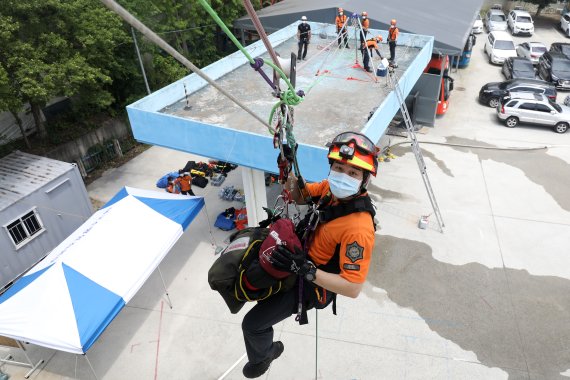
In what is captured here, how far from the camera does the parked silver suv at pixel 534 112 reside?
19.2m

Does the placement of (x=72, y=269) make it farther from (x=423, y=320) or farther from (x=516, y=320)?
(x=516, y=320)

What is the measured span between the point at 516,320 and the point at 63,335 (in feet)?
34.2

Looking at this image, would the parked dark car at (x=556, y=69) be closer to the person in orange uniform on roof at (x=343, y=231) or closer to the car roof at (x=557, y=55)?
the car roof at (x=557, y=55)

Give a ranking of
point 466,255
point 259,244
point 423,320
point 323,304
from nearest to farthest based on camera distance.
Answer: point 259,244, point 323,304, point 423,320, point 466,255

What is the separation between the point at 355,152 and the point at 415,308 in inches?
304

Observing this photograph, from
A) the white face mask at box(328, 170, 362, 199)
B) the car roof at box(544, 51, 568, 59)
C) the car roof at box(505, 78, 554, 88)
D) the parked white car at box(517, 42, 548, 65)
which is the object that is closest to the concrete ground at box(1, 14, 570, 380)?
the white face mask at box(328, 170, 362, 199)

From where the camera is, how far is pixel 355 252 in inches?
152

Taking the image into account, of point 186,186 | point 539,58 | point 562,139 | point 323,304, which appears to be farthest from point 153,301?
point 539,58

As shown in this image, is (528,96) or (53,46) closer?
(53,46)

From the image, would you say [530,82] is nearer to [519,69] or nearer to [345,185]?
[519,69]

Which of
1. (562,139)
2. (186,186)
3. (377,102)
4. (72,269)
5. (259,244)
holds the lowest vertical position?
(562,139)

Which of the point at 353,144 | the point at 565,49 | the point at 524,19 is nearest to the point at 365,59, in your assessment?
the point at 353,144

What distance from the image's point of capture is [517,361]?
8.91 metres

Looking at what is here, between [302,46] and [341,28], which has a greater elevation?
[341,28]
